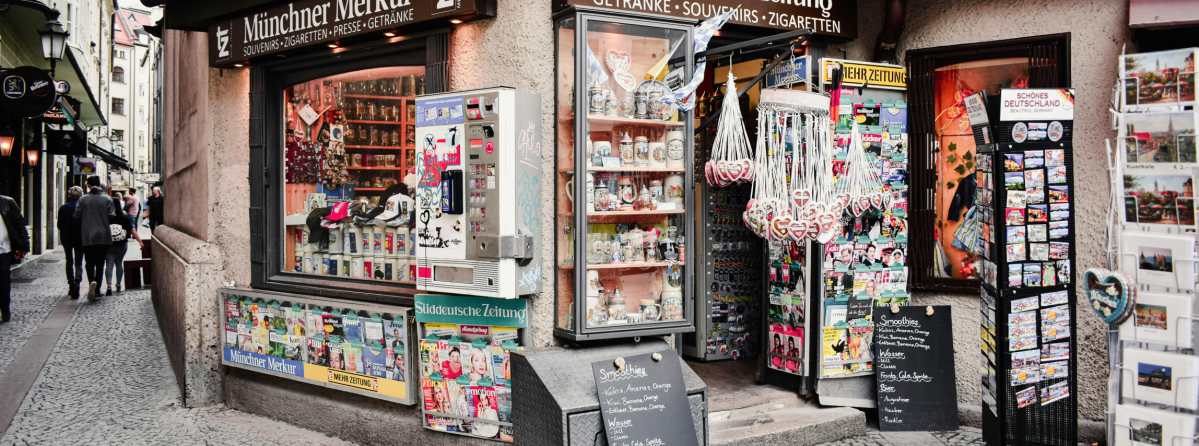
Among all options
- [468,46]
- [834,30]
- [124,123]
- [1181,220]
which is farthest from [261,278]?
[124,123]

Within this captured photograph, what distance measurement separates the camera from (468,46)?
4.83 meters

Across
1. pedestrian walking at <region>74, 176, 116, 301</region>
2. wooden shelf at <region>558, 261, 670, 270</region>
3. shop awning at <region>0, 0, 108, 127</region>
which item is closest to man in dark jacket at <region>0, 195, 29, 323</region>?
pedestrian walking at <region>74, 176, 116, 301</region>

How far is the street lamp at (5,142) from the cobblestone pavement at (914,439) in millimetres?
15621

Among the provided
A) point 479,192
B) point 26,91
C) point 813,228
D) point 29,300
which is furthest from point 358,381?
point 29,300

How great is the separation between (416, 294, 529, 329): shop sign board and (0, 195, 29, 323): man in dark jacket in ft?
24.9

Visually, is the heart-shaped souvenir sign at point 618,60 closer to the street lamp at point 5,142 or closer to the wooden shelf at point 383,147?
the wooden shelf at point 383,147

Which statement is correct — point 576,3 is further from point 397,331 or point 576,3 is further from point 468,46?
point 397,331

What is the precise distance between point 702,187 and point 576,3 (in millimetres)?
2752

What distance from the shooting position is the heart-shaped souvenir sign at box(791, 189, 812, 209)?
532cm

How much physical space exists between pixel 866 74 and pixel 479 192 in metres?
3.04

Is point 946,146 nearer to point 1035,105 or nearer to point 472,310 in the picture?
point 1035,105

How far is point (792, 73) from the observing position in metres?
5.75

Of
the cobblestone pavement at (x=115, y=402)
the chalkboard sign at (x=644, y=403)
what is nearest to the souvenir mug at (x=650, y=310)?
the chalkboard sign at (x=644, y=403)

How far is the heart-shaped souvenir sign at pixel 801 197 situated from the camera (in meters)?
5.32
